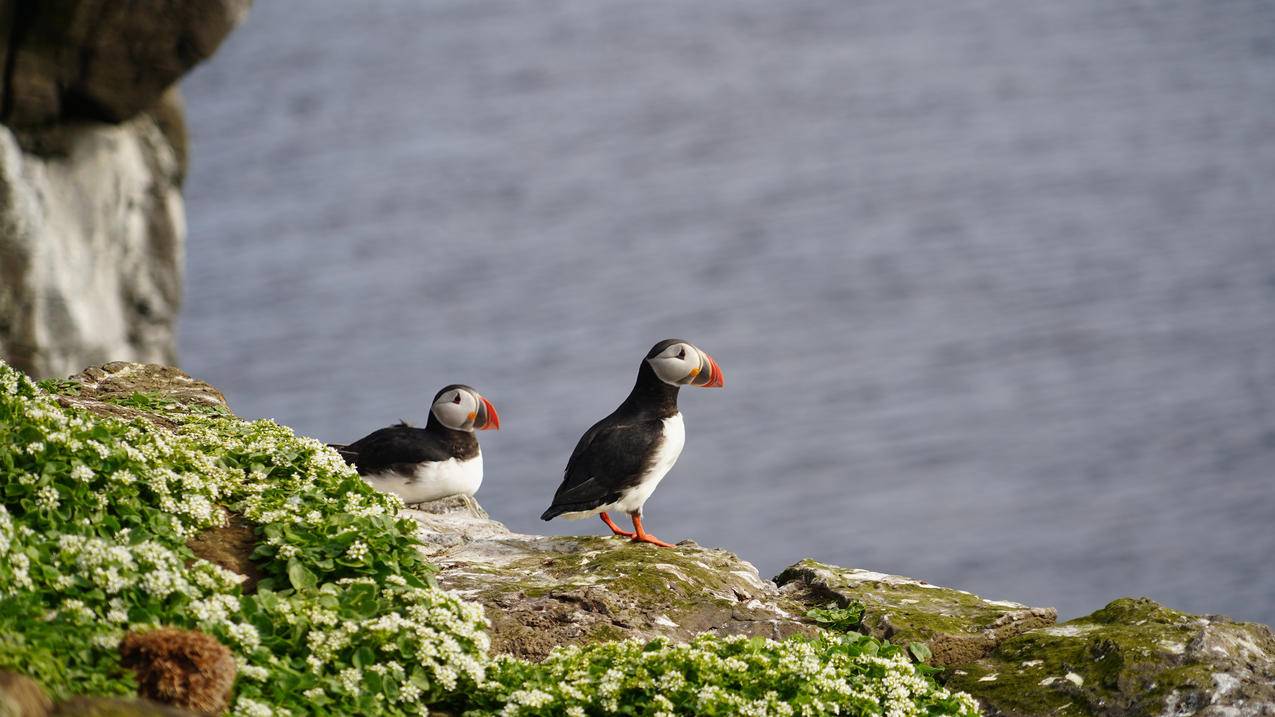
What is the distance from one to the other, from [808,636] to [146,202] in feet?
60.5

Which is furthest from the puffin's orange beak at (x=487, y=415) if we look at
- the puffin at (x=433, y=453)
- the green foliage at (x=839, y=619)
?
the green foliage at (x=839, y=619)

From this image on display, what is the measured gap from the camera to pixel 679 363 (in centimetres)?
1002

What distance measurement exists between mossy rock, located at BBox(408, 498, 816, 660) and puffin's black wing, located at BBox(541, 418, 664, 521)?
0.31m

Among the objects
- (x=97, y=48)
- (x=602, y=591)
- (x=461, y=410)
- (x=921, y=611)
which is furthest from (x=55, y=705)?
(x=97, y=48)

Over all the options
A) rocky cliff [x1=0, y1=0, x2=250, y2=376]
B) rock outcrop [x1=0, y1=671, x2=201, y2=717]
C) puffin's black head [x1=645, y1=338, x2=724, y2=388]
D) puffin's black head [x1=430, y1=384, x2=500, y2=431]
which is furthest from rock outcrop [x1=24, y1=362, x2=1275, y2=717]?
rocky cliff [x1=0, y1=0, x2=250, y2=376]

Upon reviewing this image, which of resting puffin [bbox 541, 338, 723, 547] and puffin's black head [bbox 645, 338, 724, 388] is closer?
resting puffin [bbox 541, 338, 723, 547]

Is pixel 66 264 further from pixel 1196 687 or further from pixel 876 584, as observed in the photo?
pixel 1196 687

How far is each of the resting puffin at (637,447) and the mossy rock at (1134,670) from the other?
8.11ft

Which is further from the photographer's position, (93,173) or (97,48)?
(93,173)

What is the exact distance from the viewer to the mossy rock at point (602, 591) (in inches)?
323

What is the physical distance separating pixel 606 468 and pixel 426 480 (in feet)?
5.54

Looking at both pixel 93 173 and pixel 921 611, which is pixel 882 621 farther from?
pixel 93 173

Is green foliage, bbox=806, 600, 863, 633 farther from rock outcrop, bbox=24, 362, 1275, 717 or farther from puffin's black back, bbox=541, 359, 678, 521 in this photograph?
puffin's black back, bbox=541, 359, 678, 521

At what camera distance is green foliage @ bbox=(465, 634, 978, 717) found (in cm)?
688
